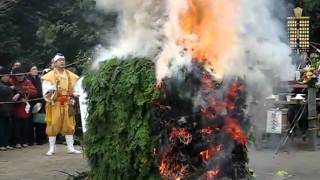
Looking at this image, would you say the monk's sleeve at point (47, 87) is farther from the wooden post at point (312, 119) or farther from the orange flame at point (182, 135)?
the orange flame at point (182, 135)

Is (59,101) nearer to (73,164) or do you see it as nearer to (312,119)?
(73,164)

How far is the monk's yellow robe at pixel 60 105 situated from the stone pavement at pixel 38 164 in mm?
497

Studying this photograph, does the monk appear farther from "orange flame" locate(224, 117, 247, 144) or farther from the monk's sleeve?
"orange flame" locate(224, 117, 247, 144)

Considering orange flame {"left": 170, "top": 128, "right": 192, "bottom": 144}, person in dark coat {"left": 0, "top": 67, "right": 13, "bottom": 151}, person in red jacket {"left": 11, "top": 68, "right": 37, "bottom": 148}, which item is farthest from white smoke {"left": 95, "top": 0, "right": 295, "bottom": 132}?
person in red jacket {"left": 11, "top": 68, "right": 37, "bottom": 148}

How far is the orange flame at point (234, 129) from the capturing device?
5.91 m

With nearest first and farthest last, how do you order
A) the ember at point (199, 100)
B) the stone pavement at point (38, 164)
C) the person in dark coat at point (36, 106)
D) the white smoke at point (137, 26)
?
the ember at point (199, 100), the white smoke at point (137, 26), the stone pavement at point (38, 164), the person in dark coat at point (36, 106)

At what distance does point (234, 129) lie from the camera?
19.5ft

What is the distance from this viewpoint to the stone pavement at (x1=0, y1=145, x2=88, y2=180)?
8984 mm

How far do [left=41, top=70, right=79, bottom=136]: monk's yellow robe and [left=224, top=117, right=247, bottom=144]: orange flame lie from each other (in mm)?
5616

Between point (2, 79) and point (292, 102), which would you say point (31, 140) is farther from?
point (292, 102)

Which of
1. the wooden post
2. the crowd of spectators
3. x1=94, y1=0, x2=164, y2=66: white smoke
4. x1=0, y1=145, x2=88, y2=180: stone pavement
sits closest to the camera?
x1=94, y1=0, x2=164, y2=66: white smoke

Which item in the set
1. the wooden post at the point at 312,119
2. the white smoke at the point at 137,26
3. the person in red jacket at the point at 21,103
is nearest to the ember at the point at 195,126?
the white smoke at the point at 137,26

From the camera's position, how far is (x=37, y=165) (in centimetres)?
997

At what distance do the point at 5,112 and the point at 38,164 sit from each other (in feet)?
7.30
